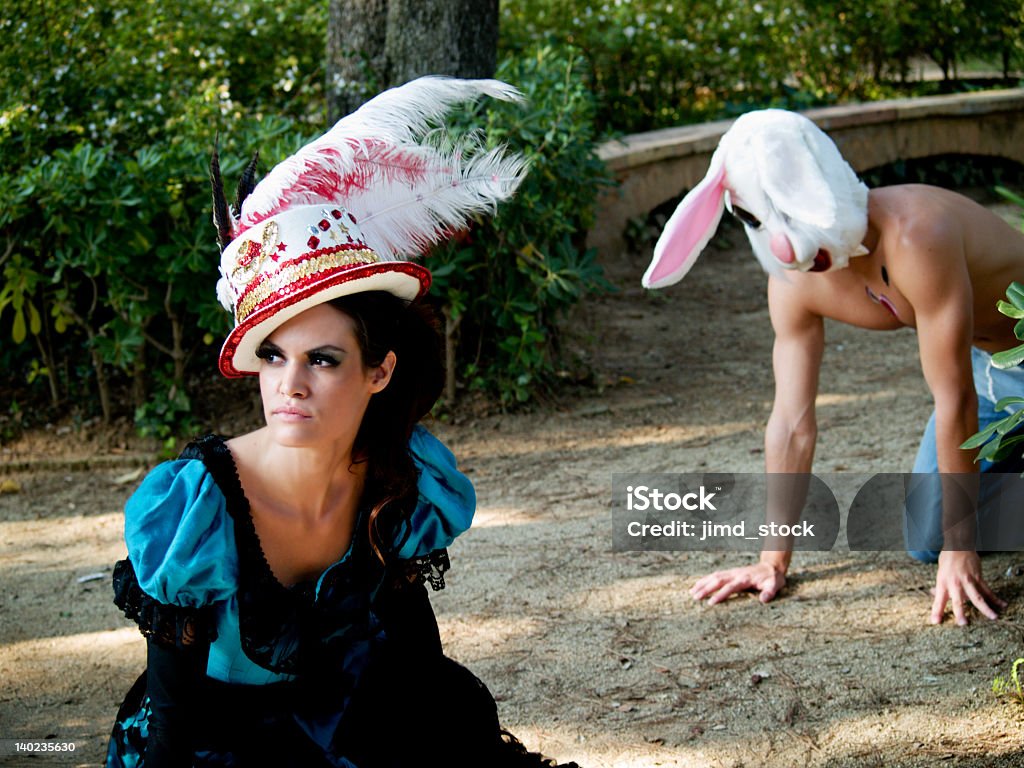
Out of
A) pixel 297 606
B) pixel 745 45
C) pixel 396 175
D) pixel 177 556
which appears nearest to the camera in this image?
pixel 177 556

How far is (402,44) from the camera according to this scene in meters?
5.59

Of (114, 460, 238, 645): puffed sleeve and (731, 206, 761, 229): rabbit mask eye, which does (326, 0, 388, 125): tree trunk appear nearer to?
(731, 206, 761, 229): rabbit mask eye

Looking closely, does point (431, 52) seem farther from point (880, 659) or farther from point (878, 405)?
point (880, 659)

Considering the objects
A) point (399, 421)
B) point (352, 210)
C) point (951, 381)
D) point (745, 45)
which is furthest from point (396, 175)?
point (745, 45)

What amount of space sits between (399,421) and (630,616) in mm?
1533

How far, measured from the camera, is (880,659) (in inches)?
130

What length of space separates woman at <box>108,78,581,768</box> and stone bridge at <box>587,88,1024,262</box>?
4845mm

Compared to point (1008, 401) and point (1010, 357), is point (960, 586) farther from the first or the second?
point (1010, 357)

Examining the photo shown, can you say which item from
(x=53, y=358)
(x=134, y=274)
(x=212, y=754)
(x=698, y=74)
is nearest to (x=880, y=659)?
(x=212, y=754)

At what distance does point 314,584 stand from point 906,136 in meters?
8.05

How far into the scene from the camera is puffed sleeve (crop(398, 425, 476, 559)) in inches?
95.7

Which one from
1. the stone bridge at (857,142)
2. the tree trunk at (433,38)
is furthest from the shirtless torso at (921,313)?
the stone bridge at (857,142)

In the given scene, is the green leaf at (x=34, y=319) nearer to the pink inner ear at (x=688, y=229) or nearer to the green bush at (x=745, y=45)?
the pink inner ear at (x=688, y=229)

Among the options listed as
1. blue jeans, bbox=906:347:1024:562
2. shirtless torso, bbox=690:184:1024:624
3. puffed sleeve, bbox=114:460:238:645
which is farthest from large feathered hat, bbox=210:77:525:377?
blue jeans, bbox=906:347:1024:562
